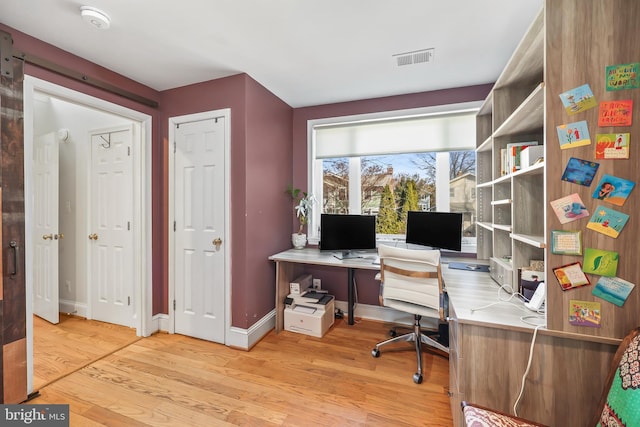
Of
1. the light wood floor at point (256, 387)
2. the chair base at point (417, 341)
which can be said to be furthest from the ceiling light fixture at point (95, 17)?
the chair base at point (417, 341)

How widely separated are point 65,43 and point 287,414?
9.94 feet

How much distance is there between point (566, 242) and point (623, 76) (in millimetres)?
713

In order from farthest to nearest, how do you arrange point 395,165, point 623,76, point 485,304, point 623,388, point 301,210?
point 301,210 < point 395,165 < point 485,304 < point 623,76 < point 623,388

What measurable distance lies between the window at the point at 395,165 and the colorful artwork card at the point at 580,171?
5.44 ft

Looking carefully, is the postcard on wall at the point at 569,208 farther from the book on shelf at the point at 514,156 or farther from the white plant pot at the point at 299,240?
the white plant pot at the point at 299,240

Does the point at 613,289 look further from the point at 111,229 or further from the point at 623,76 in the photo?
the point at 111,229

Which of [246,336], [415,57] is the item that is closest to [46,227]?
[246,336]

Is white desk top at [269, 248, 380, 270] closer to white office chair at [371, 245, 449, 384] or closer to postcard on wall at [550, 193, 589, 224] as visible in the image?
white office chair at [371, 245, 449, 384]

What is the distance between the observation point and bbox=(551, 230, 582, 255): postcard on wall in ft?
3.74

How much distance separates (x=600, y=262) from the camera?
3.65 ft

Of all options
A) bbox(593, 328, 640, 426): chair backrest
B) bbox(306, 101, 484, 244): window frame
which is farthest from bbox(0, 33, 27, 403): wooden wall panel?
bbox(593, 328, 640, 426): chair backrest

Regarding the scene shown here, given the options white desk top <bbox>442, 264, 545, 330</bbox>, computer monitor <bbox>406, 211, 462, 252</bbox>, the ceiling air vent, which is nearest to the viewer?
white desk top <bbox>442, 264, 545, 330</bbox>

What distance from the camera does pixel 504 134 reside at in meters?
1.98

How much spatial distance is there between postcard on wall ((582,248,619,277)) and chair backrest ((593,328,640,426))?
226mm
